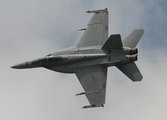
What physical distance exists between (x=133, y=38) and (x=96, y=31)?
409 cm

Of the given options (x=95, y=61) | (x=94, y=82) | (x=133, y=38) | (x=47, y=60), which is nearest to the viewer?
(x=94, y=82)

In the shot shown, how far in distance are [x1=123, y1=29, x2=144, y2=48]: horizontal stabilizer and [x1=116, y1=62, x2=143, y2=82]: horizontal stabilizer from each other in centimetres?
191

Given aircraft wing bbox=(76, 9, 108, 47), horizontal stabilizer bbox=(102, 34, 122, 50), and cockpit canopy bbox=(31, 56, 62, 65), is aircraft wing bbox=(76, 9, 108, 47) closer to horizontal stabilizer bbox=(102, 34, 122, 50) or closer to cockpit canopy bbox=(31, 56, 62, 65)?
horizontal stabilizer bbox=(102, 34, 122, 50)

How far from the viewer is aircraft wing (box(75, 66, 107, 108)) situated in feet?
133

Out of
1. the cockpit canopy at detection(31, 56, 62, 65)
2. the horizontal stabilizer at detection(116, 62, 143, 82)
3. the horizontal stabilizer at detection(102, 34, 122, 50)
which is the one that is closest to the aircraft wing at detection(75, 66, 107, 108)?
the horizontal stabilizer at detection(116, 62, 143, 82)

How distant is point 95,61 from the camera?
4241 cm

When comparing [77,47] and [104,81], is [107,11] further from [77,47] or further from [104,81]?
[104,81]

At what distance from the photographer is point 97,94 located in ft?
134

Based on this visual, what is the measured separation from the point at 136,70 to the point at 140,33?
12.6 ft

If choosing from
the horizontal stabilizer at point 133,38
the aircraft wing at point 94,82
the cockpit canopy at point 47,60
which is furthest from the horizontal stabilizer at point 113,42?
the cockpit canopy at point 47,60

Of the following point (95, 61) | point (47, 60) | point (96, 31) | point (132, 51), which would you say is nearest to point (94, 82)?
point (95, 61)

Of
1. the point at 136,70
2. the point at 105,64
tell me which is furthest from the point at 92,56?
the point at 136,70

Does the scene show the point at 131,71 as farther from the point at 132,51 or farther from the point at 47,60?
the point at 47,60

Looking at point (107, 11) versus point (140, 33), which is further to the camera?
point (107, 11)
